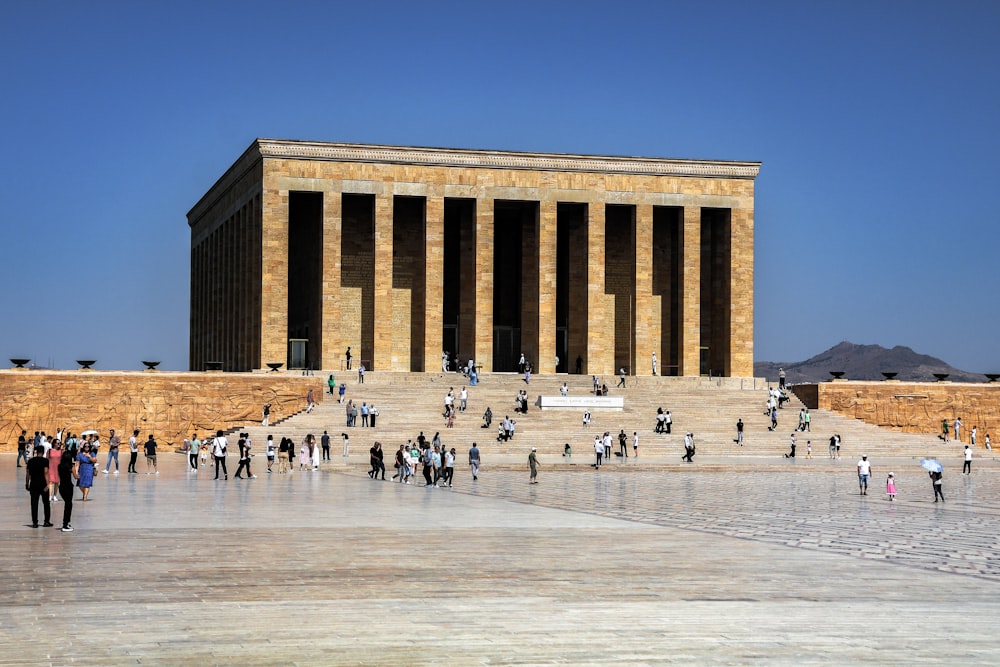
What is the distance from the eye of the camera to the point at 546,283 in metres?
52.3

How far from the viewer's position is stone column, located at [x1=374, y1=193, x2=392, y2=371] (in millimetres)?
50812

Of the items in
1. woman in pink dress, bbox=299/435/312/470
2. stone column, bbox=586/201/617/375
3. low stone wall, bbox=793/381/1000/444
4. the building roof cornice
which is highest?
the building roof cornice

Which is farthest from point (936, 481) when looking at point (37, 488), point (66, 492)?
point (37, 488)

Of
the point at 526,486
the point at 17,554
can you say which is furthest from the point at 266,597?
→ the point at 526,486

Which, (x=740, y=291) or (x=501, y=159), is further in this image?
(x=740, y=291)

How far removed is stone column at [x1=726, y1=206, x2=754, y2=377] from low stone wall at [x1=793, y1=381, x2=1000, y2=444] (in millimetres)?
5395

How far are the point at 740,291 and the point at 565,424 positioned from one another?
16.1m

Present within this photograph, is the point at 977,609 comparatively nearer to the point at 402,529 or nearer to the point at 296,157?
the point at 402,529

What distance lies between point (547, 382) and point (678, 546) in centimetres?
3366

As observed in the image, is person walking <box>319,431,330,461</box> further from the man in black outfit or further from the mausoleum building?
the man in black outfit

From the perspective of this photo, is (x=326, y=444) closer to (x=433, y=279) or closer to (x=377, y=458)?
(x=377, y=458)

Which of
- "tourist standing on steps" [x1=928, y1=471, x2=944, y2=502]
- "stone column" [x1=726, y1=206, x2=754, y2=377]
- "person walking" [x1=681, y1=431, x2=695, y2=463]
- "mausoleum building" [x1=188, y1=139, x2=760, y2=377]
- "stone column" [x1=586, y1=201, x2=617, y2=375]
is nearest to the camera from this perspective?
"tourist standing on steps" [x1=928, y1=471, x2=944, y2=502]

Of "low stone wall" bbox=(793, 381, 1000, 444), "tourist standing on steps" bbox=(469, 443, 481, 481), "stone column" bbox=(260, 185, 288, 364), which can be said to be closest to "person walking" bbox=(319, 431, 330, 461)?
"tourist standing on steps" bbox=(469, 443, 481, 481)

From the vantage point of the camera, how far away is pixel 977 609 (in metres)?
10.7
